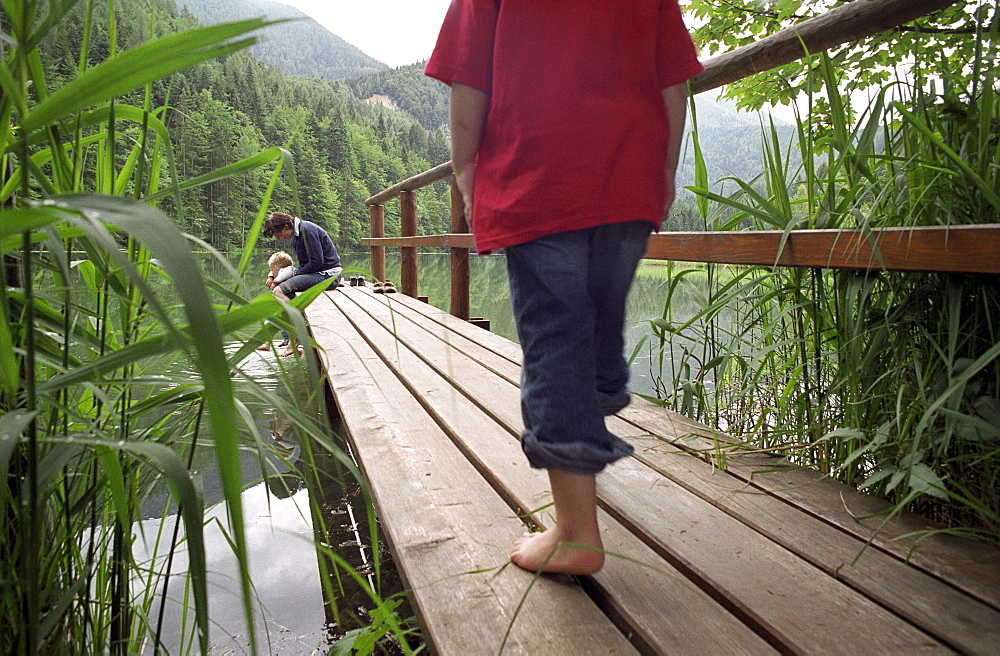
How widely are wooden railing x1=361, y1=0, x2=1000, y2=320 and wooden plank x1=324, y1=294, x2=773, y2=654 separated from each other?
0.52m

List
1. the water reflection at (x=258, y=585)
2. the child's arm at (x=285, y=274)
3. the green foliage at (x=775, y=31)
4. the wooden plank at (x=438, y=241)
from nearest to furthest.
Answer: the water reflection at (x=258, y=585), the green foliage at (x=775, y=31), the wooden plank at (x=438, y=241), the child's arm at (x=285, y=274)

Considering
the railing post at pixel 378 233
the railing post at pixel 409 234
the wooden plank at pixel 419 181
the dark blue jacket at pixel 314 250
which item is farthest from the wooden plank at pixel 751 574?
the railing post at pixel 378 233

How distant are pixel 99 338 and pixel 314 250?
421 centimetres

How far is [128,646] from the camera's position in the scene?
0.75 metres

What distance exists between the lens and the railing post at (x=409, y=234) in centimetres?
473

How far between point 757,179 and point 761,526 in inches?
30.7

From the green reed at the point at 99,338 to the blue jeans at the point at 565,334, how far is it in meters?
0.33

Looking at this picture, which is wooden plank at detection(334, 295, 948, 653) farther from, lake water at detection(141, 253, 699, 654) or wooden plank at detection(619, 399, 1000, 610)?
lake water at detection(141, 253, 699, 654)

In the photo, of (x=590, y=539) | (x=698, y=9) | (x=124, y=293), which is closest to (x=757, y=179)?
(x=590, y=539)

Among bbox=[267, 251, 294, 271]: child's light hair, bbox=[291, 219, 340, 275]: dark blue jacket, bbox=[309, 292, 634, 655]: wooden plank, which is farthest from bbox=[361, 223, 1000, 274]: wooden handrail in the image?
bbox=[267, 251, 294, 271]: child's light hair

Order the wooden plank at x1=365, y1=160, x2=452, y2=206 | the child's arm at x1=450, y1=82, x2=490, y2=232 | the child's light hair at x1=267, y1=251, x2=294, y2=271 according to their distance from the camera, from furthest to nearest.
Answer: the child's light hair at x1=267, y1=251, x2=294, y2=271
the wooden plank at x1=365, y1=160, x2=452, y2=206
the child's arm at x1=450, y1=82, x2=490, y2=232

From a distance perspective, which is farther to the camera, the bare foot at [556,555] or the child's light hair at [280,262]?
the child's light hair at [280,262]

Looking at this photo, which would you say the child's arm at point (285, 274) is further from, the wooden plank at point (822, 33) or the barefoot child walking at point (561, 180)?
the barefoot child walking at point (561, 180)

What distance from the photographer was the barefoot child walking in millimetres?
860
